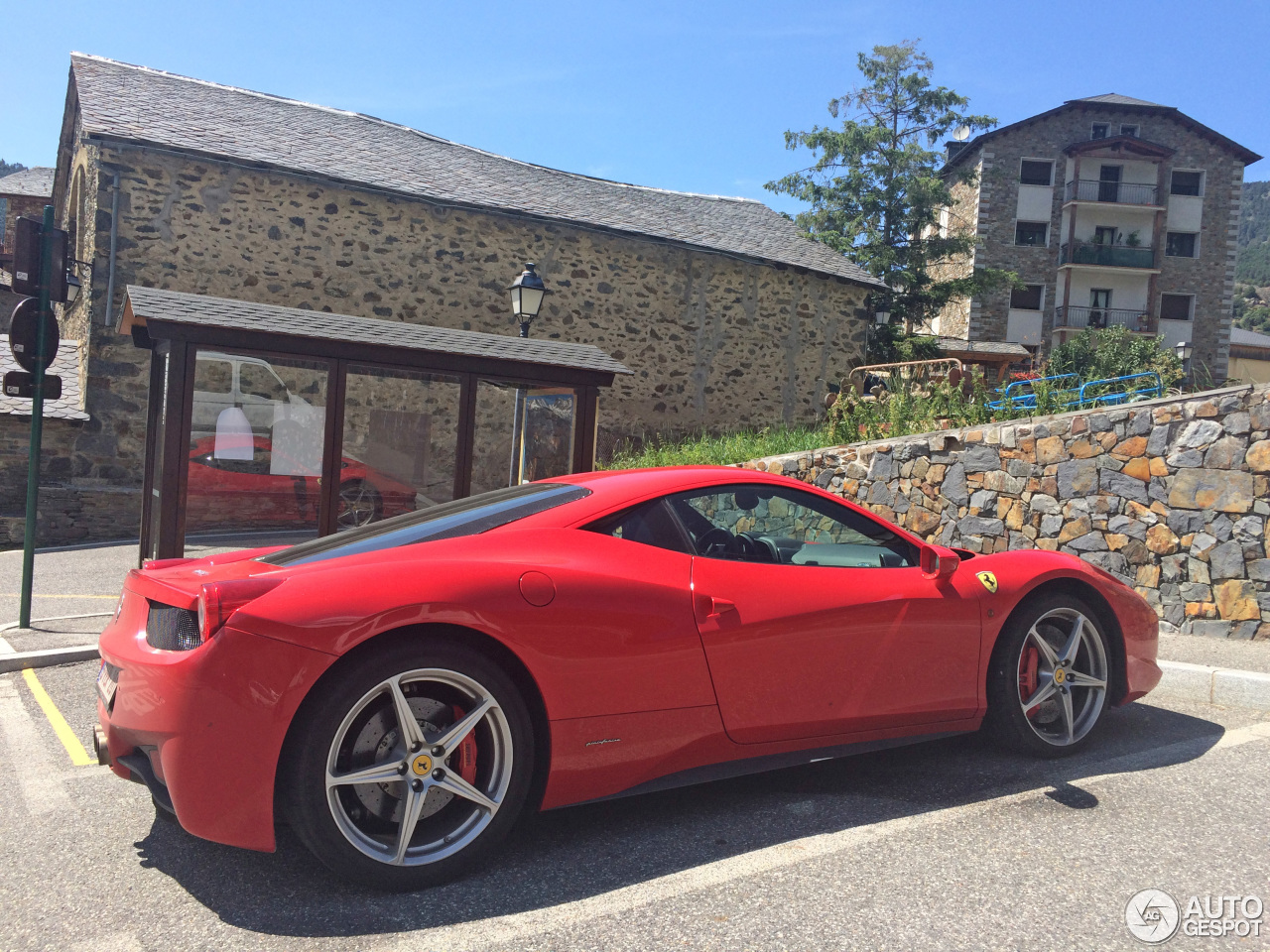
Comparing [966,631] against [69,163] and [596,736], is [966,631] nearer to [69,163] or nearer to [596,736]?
[596,736]

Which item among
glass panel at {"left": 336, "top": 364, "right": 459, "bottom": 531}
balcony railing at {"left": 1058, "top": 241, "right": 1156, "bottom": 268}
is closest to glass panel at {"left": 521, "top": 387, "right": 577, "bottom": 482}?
glass panel at {"left": 336, "top": 364, "right": 459, "bottom": 531}

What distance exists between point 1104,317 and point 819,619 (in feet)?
143

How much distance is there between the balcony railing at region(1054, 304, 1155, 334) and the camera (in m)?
40.9

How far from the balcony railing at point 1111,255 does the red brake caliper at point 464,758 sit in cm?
4409

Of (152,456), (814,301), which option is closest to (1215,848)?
(152,456)

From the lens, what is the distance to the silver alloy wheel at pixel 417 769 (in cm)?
257

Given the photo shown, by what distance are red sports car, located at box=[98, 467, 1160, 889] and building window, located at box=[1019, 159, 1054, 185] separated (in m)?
42.5

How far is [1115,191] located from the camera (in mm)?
41125

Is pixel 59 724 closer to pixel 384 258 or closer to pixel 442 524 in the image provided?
pixel 442 524

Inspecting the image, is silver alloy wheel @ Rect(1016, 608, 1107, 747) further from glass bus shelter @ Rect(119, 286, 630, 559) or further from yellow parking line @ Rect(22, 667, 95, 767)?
glass bus shelter @ Rect(119, 286, 630, 559)

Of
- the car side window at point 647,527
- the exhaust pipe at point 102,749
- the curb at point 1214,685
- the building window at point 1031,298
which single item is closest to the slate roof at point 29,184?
the exhaust pipe at point 102,749

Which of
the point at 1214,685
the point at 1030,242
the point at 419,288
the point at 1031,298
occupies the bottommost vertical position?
the point at 1214,685

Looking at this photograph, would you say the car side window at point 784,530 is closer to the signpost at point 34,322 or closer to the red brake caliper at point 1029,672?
the red brake caliper at point 1029,672

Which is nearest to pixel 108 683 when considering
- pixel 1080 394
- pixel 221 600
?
pixel 221 600
